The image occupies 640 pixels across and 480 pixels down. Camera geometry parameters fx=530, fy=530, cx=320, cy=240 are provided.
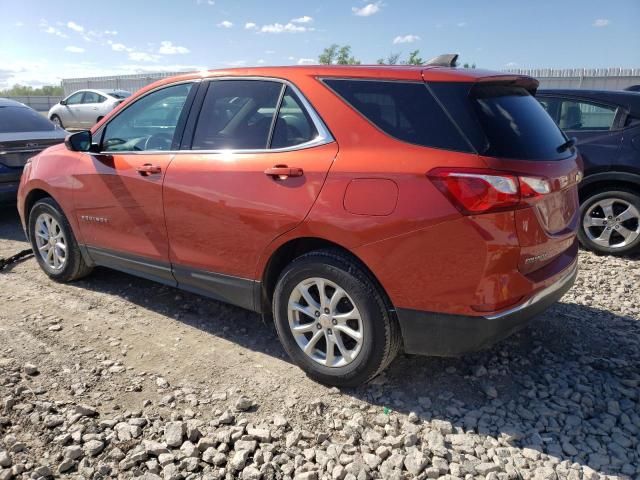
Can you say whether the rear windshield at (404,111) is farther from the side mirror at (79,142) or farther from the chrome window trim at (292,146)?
the side mirror at (79,142)

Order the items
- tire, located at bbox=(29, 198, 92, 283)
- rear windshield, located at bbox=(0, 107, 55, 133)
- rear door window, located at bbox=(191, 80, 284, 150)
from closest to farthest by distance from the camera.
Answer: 1. rear door window, located at bbox=(191, 80, 284, 150)
2. tire, located at bbox=(29, 198, 92, 283)
3. rear windshield, located at bbox=(0, 107, 55, 133)

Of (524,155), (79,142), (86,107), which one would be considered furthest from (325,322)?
(86,107)

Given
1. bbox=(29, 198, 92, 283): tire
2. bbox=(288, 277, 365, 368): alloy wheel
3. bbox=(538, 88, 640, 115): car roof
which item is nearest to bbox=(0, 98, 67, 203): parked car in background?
bbox=(29, 198, 92, 283): tire

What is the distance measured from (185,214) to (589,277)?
3677 mm

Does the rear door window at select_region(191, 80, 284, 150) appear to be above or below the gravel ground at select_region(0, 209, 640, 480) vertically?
above

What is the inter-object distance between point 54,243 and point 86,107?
18.0 meters

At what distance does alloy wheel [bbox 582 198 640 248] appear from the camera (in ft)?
17.7

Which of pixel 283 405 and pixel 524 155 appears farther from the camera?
pixel 283 405

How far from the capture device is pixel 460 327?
2.64 meters

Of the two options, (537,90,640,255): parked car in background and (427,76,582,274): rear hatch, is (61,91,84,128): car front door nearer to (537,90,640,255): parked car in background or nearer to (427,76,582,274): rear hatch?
(537,90,640,255): parked car in background

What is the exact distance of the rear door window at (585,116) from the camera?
5.59 m

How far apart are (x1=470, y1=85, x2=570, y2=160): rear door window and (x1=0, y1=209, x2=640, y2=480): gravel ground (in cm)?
137

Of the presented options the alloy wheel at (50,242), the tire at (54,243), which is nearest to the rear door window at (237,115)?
the tire at (54,243)

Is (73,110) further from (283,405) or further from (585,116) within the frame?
(283,405)
